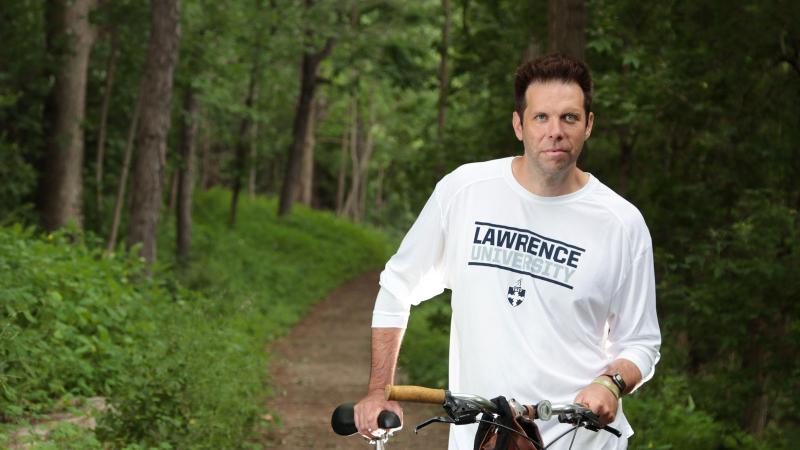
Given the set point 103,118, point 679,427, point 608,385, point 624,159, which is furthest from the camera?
point 103,118

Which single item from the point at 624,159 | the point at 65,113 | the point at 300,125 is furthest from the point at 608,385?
the point at 300,125

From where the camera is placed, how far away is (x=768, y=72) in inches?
413

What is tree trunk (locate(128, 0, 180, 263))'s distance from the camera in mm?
17375

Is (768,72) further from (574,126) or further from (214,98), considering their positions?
(214,98)

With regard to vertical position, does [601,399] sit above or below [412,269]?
below

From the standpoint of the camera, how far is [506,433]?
3246mm

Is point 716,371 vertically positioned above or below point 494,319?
below

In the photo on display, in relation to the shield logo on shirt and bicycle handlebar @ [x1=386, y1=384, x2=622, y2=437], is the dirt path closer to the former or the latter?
the shield logo on shirt

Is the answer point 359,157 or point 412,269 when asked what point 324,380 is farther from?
point 359,157

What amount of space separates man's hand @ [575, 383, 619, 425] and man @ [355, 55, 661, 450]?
0.13ft

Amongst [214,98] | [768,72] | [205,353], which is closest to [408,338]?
[214,98]

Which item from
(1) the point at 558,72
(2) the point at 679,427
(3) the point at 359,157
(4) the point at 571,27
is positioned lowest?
(2) the point at 679,427

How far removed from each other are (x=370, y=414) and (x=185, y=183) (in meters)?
Result: 23.1

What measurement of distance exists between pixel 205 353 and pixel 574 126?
787 cm
